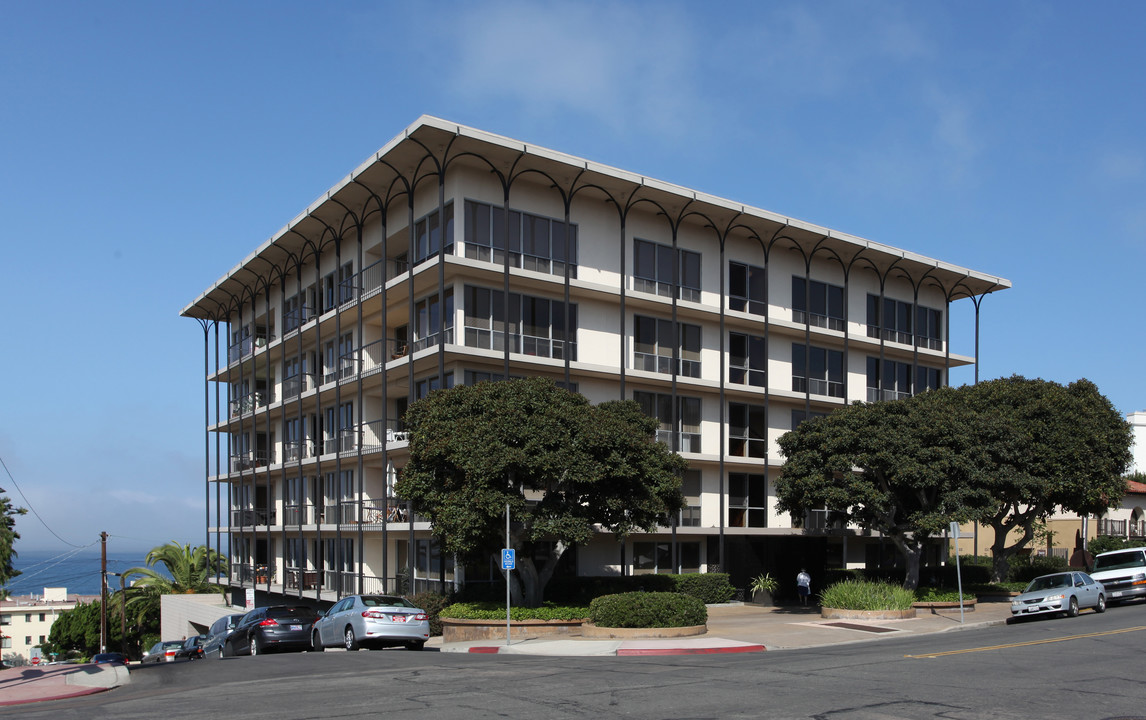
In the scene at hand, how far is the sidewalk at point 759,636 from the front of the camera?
23.1 metres

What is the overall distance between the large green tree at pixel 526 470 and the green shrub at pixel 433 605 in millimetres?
2804

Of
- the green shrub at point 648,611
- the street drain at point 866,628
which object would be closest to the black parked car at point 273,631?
the green shrub at point 648,611

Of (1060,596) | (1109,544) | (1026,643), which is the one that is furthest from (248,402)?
(1109,544)

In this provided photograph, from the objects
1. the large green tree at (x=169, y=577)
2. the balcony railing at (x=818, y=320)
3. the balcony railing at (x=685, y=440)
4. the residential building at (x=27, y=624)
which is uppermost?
the balcony railing at (x=818, y=320)

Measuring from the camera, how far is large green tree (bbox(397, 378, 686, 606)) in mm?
26422

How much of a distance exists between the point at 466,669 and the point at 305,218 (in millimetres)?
26274

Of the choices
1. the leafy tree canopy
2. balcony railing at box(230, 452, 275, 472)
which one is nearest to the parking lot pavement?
the leafy tree canopy

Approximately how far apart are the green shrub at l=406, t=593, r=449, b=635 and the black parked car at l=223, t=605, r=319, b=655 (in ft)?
11.7

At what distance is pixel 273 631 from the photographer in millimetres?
26906

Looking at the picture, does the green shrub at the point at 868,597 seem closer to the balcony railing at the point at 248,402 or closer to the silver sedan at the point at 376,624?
the silver sedan at the point at 376,624

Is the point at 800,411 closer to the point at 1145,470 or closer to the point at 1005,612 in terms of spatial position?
the point at 1005,612

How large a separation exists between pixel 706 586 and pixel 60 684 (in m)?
23.8

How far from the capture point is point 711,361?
Answer: 4066 cm

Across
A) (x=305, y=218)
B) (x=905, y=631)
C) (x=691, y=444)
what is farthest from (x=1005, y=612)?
(x=305, y=218)
